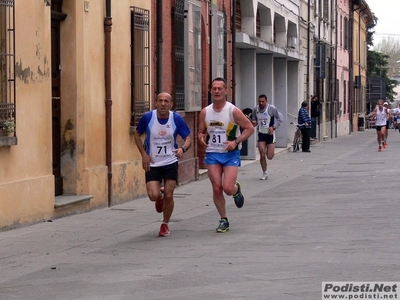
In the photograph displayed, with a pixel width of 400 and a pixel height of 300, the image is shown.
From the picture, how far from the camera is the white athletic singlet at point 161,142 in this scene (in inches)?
457

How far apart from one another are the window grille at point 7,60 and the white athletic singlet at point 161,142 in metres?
1.78

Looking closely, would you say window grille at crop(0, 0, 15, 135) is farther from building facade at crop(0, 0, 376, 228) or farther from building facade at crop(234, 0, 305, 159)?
building facade at crop(234, 0, 305, 159)

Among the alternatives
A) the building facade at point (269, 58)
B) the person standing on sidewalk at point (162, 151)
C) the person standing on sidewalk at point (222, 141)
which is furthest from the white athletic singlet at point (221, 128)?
the building facade at point (269, 58)

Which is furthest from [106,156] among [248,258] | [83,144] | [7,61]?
[248,258]

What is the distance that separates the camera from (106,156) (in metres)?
15.1

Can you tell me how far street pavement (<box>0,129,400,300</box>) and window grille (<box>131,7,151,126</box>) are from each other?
163 centimetres

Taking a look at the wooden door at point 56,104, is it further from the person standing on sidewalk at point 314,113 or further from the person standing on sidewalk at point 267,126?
the person standing on sidewalk at point 314,113

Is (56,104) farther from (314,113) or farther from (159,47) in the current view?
(314,113)

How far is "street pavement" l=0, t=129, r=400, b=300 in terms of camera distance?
8.16 m

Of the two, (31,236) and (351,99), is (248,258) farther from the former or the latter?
(351,99)

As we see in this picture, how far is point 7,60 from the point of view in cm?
1203

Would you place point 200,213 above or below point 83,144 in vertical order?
below

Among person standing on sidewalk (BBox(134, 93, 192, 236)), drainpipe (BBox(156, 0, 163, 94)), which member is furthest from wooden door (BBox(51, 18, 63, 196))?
drainpipe (BBox(156, 0, 163, 94))

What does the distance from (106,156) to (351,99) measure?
143 feet
